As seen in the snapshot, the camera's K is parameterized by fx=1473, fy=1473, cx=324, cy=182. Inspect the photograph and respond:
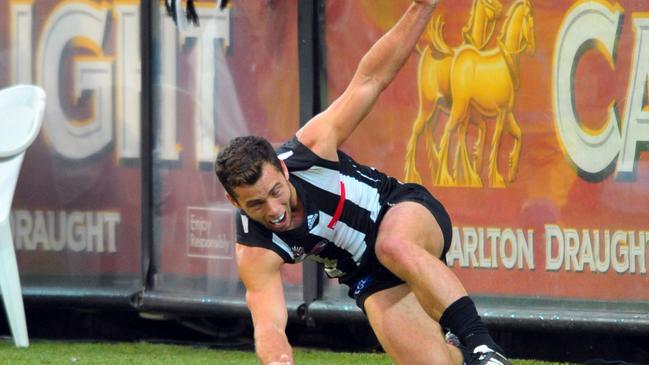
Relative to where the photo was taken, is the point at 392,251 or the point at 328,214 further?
the point at 328,214

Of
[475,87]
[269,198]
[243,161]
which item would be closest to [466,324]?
[269,198]

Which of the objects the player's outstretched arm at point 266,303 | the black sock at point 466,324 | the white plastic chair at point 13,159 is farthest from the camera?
the white plastic chair at point 13,159

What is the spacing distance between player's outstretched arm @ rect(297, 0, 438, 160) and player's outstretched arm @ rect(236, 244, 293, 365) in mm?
460

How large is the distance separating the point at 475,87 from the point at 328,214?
1.90 metres

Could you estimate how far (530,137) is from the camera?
22.9 ft

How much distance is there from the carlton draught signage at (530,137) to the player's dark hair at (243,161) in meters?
2.20

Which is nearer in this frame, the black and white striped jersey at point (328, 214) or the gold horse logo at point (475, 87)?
the black and white striped jersey at point (328, 214)

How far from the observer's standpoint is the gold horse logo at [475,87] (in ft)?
23.0

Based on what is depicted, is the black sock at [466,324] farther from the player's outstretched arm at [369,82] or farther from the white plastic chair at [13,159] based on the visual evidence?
the white plastic chair at [13,159]

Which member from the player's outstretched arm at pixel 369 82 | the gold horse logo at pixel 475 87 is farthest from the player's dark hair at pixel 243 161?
the gold horse logo at pixel 475 87

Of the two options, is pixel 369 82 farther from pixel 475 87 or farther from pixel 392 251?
pixel 475 87

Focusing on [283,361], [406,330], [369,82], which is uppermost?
[369,82]

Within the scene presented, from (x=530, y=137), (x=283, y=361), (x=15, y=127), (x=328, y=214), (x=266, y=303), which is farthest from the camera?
(x=15, y=127)

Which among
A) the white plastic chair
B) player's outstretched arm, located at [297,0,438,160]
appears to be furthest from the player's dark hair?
the white plastic chair
